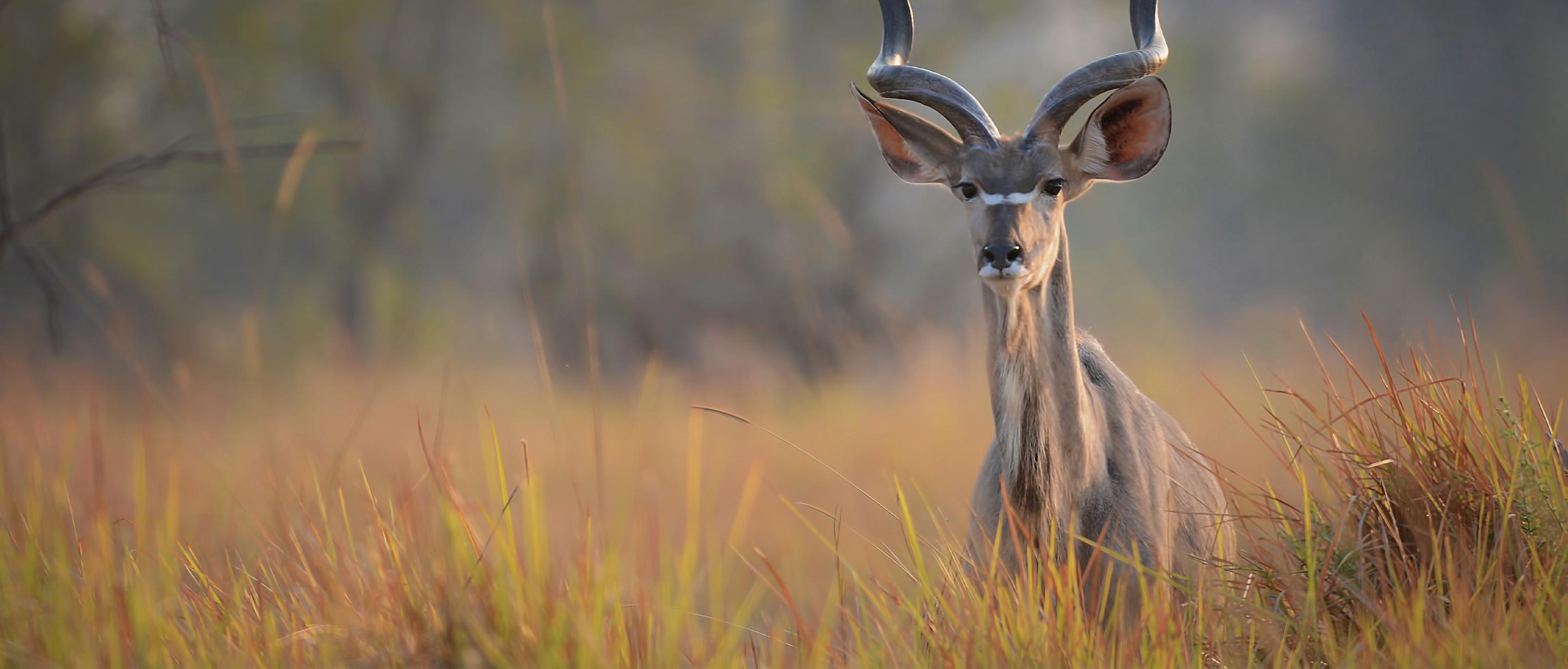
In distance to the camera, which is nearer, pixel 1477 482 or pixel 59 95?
pixel 1477 482

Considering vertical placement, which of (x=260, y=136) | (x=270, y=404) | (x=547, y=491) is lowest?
(x=547, y=491)

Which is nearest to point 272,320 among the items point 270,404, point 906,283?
point 906,283

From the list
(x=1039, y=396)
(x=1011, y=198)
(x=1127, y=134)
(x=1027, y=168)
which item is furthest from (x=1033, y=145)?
(x=1039, y=396)

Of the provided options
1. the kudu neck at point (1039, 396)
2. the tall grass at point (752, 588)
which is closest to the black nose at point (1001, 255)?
the kudu neck at point (1039, 396)

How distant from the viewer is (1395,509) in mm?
2834

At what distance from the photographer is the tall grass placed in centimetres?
223

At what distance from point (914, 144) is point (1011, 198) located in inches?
23.3

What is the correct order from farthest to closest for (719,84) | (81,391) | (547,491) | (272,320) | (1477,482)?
(719,84)
(272,320)
(81,391)
(547,491)
(1477,482)

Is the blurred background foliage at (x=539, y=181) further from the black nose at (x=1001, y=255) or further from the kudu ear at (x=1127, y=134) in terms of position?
the black nose at (x=1001, y=255)

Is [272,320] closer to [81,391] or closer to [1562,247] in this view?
[81,391]

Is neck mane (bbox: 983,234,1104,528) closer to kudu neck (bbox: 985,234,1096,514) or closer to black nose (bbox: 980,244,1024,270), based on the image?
kudu neck (bbox: 985,234,1096,514)

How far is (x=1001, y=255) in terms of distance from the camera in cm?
325

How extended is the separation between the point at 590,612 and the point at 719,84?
13585 mm

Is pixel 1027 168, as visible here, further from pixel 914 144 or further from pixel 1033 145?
pixel 914 144
